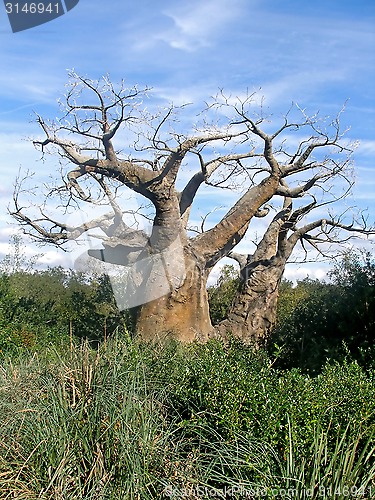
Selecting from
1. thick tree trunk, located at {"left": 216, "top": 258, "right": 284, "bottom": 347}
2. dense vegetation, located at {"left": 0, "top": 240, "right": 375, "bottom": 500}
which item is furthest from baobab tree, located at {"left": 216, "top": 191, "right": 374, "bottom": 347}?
dense vegetation, located at {"left": 0, "top": 240, "right": 375, "bottom": 500}

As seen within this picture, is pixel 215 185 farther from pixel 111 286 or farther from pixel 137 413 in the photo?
pixel 137 413

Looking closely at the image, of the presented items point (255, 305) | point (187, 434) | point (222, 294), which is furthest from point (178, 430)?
point (222, 294)

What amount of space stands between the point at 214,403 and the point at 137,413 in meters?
0.63

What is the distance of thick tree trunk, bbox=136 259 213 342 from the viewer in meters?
13.2

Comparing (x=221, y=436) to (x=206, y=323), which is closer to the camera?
(x=221, y=436)

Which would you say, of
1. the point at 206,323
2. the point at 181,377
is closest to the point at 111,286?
the point at 206,323

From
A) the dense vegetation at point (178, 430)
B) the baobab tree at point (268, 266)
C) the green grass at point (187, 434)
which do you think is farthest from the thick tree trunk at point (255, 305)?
the green grass at point (187, 434)

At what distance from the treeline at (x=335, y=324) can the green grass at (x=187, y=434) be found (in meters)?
2.68

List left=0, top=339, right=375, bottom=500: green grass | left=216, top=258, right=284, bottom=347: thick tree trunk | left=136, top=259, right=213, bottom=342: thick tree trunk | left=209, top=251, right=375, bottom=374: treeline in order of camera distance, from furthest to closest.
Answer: left=216, top=258, right=284, bottom=347: thick tree trunk < left=136, top=259, right=213, bottom=342: thick tree trunk < left=209, top=251, right=375, bottom=374: treeline < left=0, top=339, right=375, bottom=500: green grass

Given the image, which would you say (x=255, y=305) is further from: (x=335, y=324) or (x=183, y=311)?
(x=335, y=324)

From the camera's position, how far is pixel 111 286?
1711 cm

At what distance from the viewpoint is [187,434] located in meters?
5.72

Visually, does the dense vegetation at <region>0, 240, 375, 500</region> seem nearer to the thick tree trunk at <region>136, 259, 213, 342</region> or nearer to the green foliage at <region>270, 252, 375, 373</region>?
the green foliage at <region>270, 252, 375, 373</region>

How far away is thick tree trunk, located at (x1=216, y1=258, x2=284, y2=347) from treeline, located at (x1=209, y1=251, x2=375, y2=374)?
313cm
